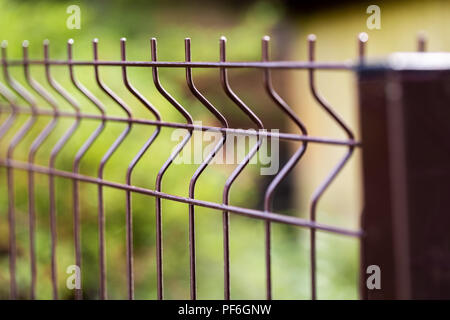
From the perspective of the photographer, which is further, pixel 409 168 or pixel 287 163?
pixel 287 163

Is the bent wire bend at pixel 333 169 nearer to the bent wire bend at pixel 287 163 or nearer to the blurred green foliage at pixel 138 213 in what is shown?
the bent wire bend at pixel 287 163

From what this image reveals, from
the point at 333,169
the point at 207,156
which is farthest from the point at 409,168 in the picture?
the point at 207,156

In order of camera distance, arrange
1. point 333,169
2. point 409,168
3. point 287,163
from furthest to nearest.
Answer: point 287,163 → point 333,169 → point 409,168

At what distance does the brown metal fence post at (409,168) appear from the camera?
1.67m

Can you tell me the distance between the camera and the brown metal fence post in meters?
1.67

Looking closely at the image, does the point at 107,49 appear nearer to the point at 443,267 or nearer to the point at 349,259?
the point at 349,259

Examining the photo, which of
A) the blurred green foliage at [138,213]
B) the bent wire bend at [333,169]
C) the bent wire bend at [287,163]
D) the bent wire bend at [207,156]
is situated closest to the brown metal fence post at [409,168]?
the bent wire bend at [333,169]

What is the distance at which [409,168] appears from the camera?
1.68m

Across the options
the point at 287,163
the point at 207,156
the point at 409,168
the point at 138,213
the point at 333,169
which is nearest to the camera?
the point at 409,168

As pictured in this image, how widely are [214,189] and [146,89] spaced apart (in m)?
1.02

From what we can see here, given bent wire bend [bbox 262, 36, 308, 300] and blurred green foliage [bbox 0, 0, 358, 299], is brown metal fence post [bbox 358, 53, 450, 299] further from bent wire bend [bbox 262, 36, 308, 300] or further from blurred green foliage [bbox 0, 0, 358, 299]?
blurred green foliage [bbox 0, 0, 358, 299]

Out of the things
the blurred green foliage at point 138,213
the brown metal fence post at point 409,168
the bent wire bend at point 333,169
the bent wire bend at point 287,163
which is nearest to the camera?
the brown metal fence post at point 409,168

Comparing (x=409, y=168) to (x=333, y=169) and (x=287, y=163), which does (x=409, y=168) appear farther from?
(x=287, y=163)

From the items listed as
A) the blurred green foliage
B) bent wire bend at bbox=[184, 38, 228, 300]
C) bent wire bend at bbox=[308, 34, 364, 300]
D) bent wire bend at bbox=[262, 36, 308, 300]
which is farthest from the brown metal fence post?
the blurred green foliage
